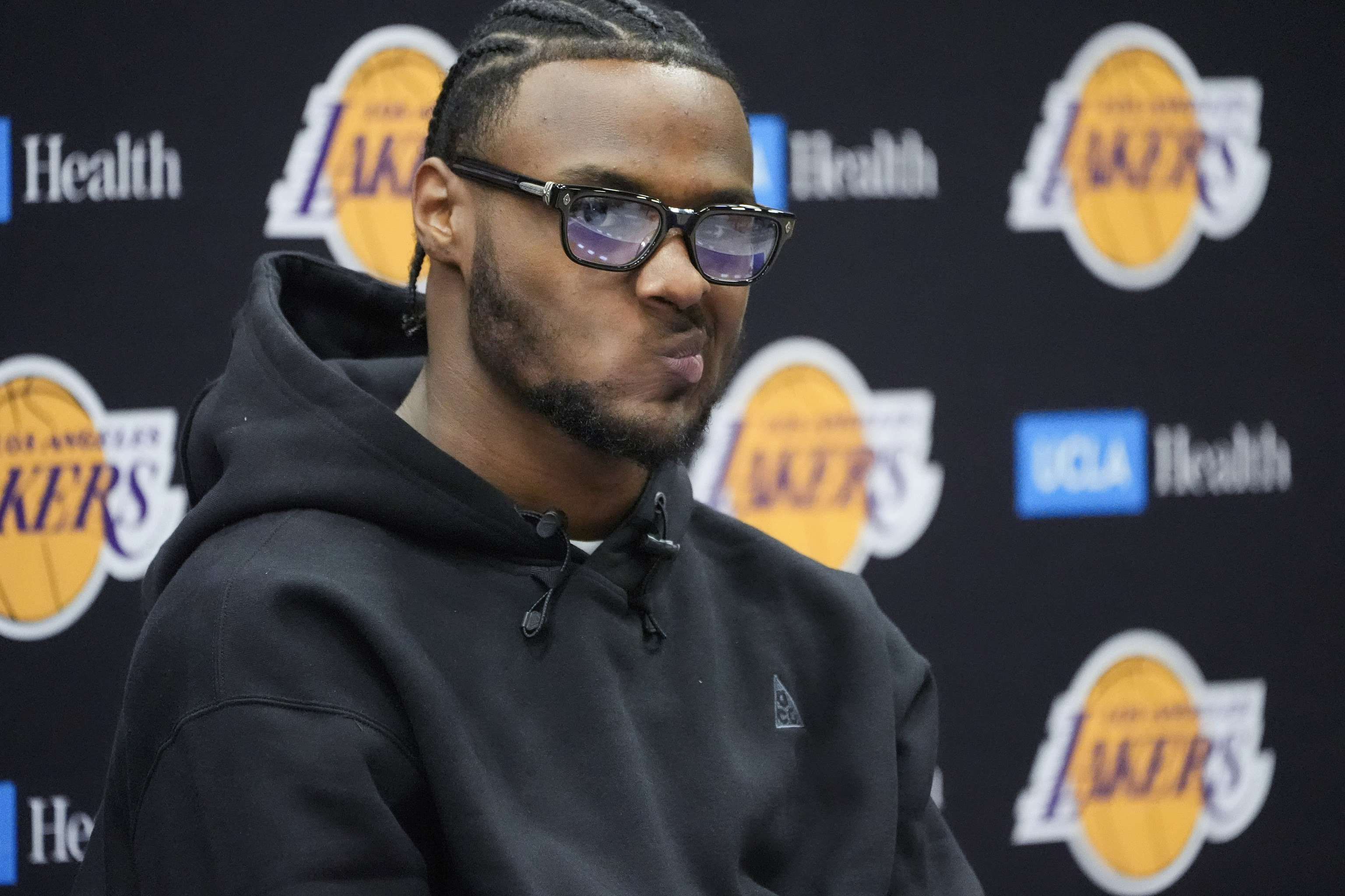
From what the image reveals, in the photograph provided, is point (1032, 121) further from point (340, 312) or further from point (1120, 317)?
point (340, 312)

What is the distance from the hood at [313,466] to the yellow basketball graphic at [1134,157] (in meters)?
1.09

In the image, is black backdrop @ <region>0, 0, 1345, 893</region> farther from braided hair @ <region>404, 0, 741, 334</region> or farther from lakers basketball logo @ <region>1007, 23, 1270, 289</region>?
braided hair @ <region>404, 0, 741, 334</region>

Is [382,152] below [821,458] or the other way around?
the other way around

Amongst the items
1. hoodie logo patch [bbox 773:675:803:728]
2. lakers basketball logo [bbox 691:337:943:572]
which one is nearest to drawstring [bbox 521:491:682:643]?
hoodie logo patch [bbox 773:675:803:728]

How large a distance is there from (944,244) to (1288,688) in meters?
0.84

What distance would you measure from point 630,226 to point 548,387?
133 mm

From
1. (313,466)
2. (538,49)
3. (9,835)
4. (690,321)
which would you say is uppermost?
(538,49)

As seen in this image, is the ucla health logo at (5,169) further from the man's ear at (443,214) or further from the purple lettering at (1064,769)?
the purple lettering at (1064,769)

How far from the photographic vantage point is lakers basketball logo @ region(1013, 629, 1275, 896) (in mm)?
1882

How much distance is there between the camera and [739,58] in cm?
177

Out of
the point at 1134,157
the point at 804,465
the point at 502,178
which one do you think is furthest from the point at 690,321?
the point at 1134,157

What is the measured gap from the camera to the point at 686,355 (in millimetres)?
976

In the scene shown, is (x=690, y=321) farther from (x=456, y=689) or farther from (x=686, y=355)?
(x=456, y=689)

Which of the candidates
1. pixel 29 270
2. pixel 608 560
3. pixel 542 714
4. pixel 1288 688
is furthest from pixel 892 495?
pixel 29 270
